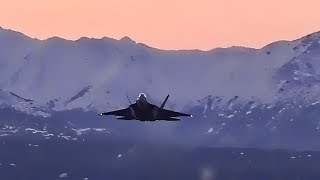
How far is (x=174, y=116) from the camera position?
315ft

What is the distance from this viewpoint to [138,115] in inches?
3489

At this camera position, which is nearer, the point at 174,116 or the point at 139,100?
the point at 139,100

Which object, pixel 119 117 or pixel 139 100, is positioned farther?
pixel 119 117

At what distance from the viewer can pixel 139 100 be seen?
87062 mm

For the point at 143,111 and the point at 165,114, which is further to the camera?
the point at 165,114

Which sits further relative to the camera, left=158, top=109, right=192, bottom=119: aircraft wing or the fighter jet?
left=158, top=109, right=192, bottom=119: aircraft wing

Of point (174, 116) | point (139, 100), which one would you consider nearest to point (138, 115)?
point (139, 100)

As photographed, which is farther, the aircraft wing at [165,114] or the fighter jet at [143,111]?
the aircraft wing at [165,114]

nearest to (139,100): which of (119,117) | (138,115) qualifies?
(138,115)

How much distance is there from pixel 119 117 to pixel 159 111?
5894mm

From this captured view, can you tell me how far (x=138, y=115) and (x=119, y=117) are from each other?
6.68m

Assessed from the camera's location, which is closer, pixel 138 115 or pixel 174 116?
pixel 138 115

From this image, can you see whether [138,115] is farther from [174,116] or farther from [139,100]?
[174,116]

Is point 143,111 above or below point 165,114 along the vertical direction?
above
